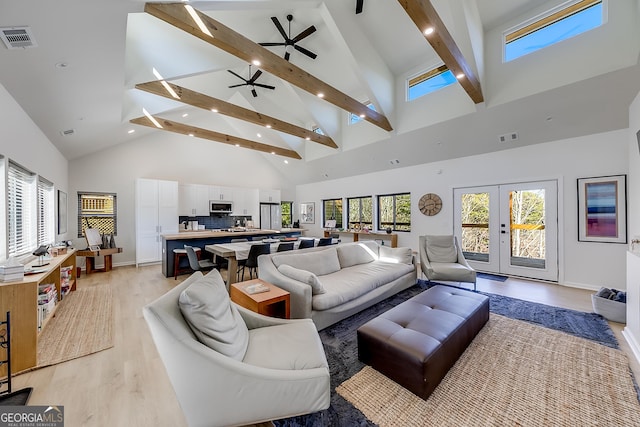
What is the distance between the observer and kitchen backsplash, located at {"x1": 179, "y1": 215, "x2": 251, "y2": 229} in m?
7.49

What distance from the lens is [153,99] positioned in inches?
173

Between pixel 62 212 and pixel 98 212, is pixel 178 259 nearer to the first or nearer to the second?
pixel 62 212

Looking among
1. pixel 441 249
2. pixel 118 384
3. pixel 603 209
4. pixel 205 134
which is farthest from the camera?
pixel 205 134

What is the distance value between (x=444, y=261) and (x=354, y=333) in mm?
2613

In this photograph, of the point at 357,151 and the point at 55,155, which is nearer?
the point at 55,155

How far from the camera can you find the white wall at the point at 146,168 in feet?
19.1

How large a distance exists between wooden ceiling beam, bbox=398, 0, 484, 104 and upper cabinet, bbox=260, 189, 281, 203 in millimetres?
6783

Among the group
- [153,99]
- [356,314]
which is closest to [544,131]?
[356,314]

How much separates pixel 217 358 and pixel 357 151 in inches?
234

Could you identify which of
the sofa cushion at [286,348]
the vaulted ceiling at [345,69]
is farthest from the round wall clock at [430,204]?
the sofa cushion at [286,348]

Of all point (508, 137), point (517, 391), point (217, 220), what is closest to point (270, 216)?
point (217, 220)

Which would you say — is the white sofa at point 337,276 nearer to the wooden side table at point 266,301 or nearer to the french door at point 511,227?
the wooden side table at point 266,301

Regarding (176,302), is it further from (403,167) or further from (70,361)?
(403,167)

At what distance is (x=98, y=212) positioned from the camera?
6000 mm
